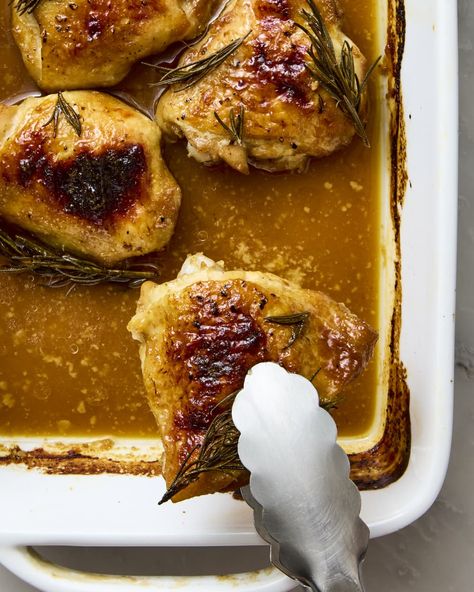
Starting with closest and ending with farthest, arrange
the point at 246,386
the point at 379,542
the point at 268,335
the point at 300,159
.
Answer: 1. the point at 246,386
2. the point at 268,335
3. the point at 300,159
4. the point at 379,542

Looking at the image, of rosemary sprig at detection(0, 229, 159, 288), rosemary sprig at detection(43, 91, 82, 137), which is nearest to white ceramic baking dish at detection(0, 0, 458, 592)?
rosemary sprig at detection(0, 229, 159, 288)

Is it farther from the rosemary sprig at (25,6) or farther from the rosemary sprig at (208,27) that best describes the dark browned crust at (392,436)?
the rosemary sprig at (25,6)

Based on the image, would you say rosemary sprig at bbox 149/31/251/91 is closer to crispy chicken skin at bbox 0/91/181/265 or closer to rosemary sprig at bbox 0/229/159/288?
crispy chicken skin at bbox 0/91/181/265

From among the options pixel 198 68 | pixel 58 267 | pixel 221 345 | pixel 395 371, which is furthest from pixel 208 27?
pixel 395 371

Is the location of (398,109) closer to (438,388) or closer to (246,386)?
(438,388)

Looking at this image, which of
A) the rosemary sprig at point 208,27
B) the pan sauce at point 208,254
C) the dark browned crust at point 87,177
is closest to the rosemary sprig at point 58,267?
the pan sauce at point 208,254

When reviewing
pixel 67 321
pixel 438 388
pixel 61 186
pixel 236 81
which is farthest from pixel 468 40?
pixel 67 321

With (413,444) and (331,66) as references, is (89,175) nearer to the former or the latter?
(331,66)
